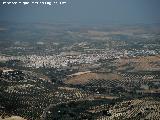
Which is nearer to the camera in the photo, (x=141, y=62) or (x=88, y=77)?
(x=88, y=77)

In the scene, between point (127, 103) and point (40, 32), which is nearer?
point (127, 103)

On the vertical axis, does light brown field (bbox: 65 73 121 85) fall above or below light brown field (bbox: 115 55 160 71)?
above

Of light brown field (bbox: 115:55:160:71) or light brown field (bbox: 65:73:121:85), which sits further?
light brown field (bbox: 115:55:160:71)

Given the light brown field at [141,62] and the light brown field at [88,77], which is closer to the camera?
the light brown field at [88,77]

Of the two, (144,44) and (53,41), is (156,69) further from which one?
(53,41)

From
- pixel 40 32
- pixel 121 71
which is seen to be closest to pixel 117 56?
pixel 121 71

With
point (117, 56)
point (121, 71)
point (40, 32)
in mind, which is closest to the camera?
point (121, 71)

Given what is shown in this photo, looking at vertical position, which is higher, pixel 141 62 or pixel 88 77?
pixel 88 77

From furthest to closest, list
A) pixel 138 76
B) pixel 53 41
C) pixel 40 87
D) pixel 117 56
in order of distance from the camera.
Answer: pixel 53 41, pixel 117 56, pixel 138 76, pixel 40 87

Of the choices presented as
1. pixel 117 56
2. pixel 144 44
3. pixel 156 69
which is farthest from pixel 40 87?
pixel 144 44

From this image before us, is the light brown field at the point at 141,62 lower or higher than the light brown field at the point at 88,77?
lower
